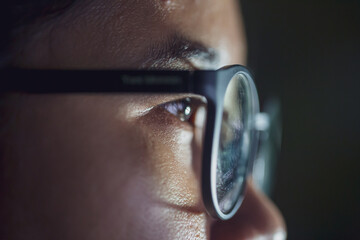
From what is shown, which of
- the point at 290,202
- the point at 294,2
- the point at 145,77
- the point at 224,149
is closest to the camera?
the point at 145,77

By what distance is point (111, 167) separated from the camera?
43 cm

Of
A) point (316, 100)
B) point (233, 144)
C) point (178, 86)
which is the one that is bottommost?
point (316, 100)

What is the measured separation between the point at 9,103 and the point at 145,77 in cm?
20

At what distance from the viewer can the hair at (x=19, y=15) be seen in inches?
16.3

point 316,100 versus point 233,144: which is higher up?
point 233,144

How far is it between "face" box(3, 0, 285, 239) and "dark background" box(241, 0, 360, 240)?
122 centimetres

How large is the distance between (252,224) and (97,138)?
1.24 ft

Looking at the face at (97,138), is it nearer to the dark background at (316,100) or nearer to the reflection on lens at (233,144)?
the reflection on lens at (233,144)

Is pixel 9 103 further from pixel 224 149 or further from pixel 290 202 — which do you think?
pixel 290 202

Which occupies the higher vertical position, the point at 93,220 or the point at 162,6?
the point at 162,6

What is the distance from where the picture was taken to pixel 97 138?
43 centimetres

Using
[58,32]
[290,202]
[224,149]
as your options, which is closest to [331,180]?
[290,202]

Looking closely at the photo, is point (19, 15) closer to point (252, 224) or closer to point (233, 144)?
point (233, 144)

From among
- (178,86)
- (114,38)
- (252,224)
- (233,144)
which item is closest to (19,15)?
(114,38)
